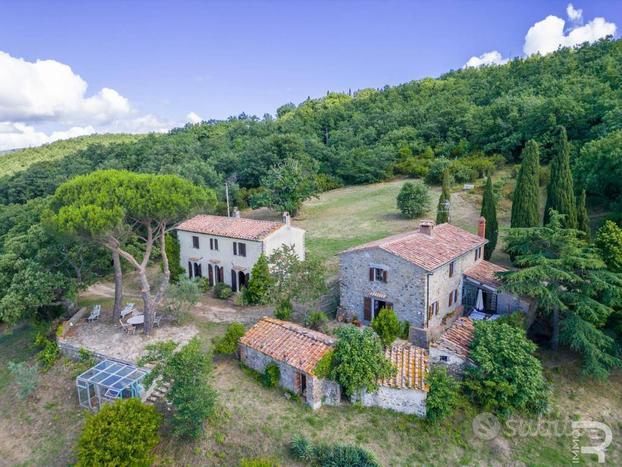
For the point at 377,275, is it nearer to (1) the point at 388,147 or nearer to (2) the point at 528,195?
(2) the point at 528,195

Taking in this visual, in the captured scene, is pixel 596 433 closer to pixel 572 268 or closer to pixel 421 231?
pixel 572 268

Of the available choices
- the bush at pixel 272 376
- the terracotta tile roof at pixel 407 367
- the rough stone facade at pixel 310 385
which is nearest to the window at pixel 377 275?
the terracotta tile roof at pixel 407 367

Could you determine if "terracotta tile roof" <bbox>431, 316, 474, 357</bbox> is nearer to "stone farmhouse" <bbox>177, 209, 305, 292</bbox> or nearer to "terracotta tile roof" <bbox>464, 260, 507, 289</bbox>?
"terracotta tile roof" <bbox>464, 260, 507, 289</bbox>

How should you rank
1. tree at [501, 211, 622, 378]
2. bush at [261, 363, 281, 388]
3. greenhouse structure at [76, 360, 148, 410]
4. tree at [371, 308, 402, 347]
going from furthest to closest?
1. tree at [371, 308, 402, 347]
2. tree at [501, 211, 622, 378]
3. bush at [261, 363, 281, 388]
4. greenhouse structure at [76, 360, 148, 410]

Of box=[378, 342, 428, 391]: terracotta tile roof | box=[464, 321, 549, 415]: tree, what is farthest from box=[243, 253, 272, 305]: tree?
box=[464, 321, 549, 415]: tree

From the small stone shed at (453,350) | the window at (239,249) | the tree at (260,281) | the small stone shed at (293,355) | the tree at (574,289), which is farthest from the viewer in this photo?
the window at (239,249)

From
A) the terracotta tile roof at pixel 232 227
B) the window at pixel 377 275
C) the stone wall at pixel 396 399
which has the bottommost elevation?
the stone wall at pixel 396 399

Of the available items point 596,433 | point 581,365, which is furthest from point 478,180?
point 596,433

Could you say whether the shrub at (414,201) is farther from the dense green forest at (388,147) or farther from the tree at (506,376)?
the tree at (506,376)
